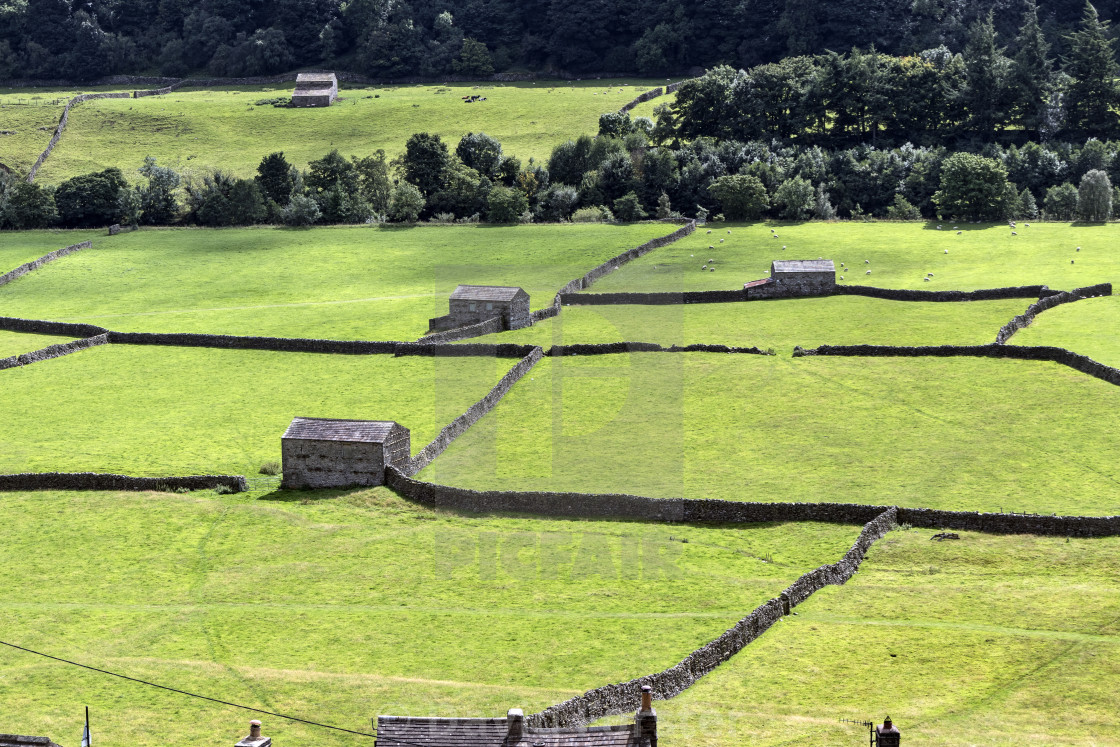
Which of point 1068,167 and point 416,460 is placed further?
point 1068,167

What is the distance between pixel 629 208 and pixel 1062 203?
35.6 m

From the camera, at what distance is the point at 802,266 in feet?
291

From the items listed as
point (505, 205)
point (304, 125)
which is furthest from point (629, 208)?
point (304, 125)

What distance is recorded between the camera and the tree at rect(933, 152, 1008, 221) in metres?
107

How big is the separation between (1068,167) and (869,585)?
287ft

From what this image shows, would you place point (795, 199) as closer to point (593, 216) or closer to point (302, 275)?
point (593, 216)

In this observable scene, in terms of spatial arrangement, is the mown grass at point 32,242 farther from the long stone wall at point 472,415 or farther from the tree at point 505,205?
the long stone wall at point 472,415

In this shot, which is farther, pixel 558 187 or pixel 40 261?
pixel 558 187

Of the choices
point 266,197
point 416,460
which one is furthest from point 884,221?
point 416,460

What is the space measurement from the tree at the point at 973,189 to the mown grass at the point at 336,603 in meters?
66.6

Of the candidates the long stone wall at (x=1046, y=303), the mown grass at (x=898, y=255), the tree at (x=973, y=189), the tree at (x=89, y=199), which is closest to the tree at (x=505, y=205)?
the mown grass at (x=898, y=255)

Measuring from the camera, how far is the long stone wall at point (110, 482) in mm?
55281

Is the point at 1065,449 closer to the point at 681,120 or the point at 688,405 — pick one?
the point at 688,405

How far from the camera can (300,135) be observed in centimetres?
13812
